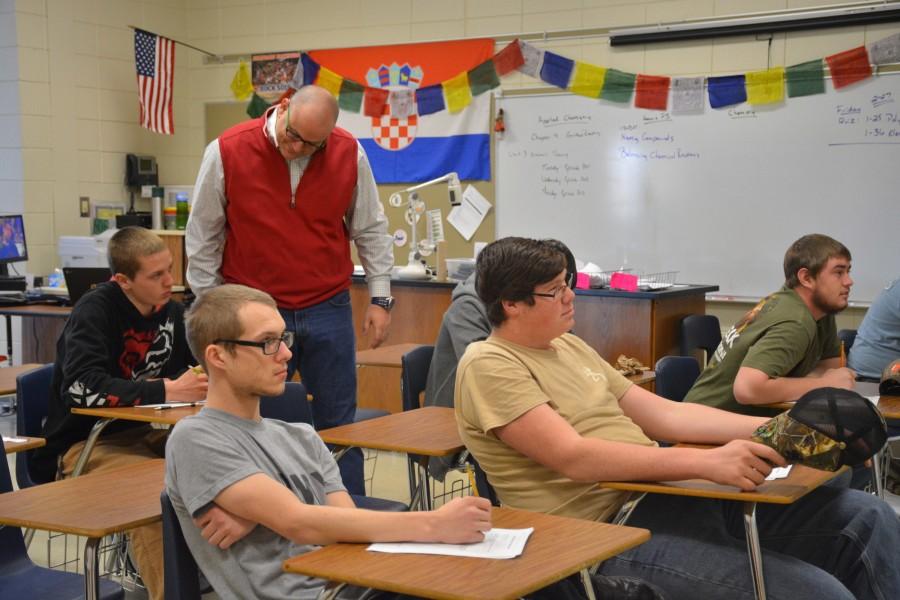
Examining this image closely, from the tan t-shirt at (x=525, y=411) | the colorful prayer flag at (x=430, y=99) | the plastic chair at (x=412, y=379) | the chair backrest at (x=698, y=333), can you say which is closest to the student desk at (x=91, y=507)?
the tan t-shirt at (x=525, y=411)

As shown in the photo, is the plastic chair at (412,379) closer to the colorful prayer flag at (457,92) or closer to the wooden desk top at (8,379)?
the wooden desk top at (8,379)

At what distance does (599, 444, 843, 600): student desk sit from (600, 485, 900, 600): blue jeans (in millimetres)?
44

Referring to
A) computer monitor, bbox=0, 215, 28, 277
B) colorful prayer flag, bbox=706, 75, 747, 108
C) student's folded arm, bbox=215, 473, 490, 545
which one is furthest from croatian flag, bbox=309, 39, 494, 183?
student's folded arm, bbox=215, 473, 490, 545

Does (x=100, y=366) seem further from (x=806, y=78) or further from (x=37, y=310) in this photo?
(x=806, y=78)

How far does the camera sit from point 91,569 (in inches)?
77.5

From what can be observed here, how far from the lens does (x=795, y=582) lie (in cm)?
206

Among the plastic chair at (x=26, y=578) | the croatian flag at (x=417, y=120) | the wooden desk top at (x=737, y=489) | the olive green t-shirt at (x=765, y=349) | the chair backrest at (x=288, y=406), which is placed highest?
the croatian flag at (x=417, y=120)

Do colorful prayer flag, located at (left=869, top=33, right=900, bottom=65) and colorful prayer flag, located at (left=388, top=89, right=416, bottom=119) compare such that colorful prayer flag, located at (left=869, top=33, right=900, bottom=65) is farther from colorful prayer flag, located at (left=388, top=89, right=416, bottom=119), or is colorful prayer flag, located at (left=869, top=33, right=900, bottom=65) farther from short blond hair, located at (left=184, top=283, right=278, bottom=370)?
short blond hair, located at (left=184, top=283, right=278, bottom=370)

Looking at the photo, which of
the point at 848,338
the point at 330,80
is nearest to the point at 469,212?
the point at 330,80

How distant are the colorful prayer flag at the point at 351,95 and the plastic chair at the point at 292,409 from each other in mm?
5040

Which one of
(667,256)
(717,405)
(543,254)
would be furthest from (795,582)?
(667,256)

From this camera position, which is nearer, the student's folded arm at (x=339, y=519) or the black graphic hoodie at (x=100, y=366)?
the student's folded arm at (x=339, y=519)

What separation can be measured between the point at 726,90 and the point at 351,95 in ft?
8.89

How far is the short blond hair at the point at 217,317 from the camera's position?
192 centimetres
